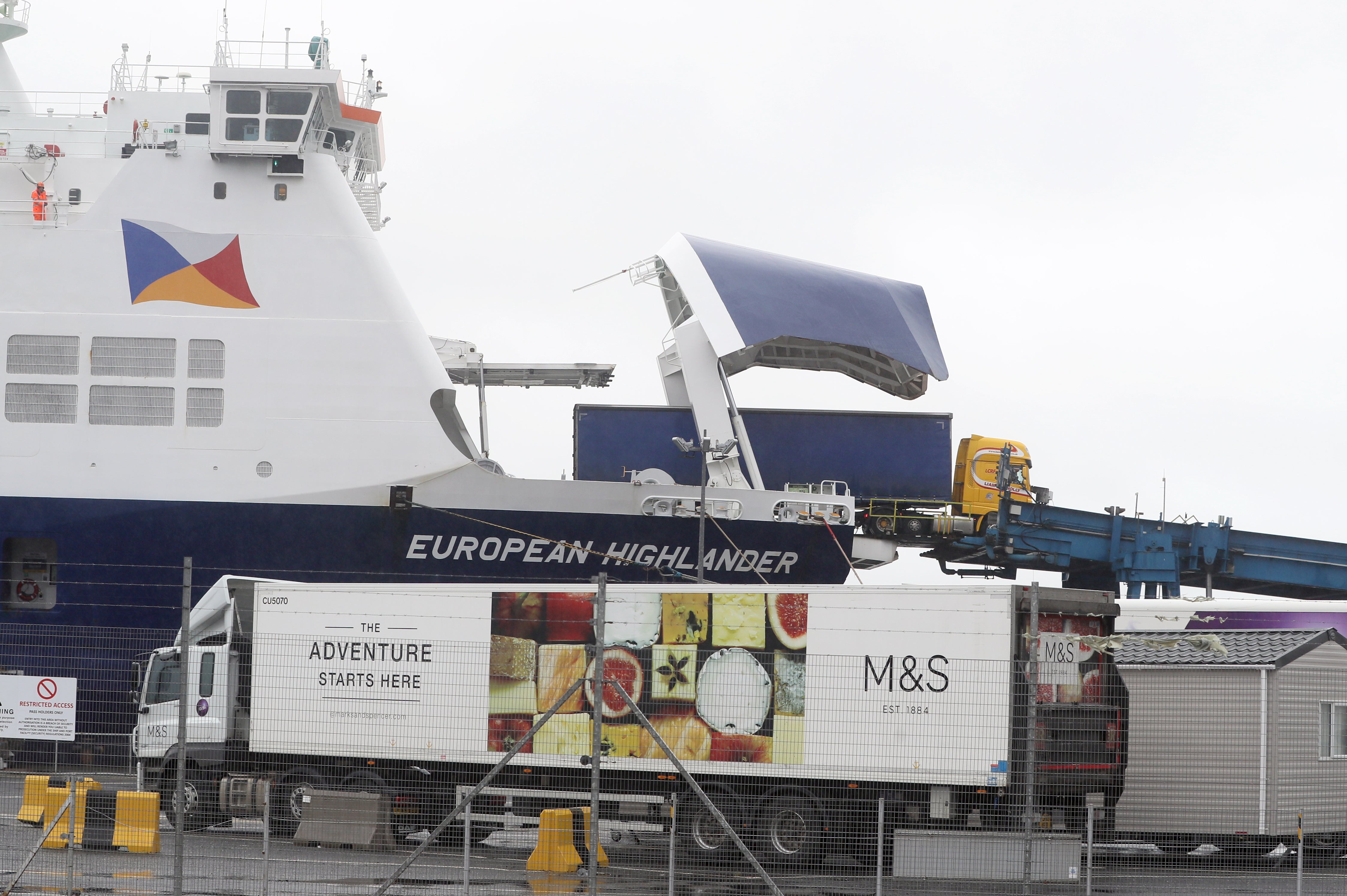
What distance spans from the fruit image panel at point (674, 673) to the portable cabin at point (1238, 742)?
4.86 meters

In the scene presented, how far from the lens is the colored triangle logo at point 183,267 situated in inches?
1033

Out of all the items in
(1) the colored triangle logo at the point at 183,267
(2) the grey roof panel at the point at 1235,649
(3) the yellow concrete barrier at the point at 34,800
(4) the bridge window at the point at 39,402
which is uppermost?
(1) the colored triangle logo at the point at 183,267

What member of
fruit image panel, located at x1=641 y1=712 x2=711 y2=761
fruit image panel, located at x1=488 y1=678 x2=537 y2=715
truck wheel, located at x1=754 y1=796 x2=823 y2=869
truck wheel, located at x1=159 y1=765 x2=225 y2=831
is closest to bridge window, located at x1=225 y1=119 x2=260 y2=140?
truck wheel, located at x1=159 y1=765 x2=225 y2=831

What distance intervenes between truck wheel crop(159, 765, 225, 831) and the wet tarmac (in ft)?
0.71

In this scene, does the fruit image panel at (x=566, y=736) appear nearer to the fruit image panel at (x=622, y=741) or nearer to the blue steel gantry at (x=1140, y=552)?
the fruit image panel at (x=622, y=741)

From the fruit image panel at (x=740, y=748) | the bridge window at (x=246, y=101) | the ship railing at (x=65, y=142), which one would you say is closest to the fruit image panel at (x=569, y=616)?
Result: the fruit image panel at (x=740, y=748)

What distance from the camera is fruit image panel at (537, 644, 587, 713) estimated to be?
1534 cm

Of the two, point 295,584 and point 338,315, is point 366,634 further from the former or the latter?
point 338,315

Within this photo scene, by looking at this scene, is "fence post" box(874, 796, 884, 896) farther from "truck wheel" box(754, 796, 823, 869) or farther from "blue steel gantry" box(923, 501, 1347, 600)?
"blue steel gantry" box(923, 501, 1347, 600)

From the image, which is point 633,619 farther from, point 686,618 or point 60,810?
point 60,810

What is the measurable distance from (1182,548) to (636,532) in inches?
570

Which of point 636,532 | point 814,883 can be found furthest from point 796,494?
point 814,883

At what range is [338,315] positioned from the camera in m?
26.6

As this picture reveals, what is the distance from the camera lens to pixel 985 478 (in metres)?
31.4
